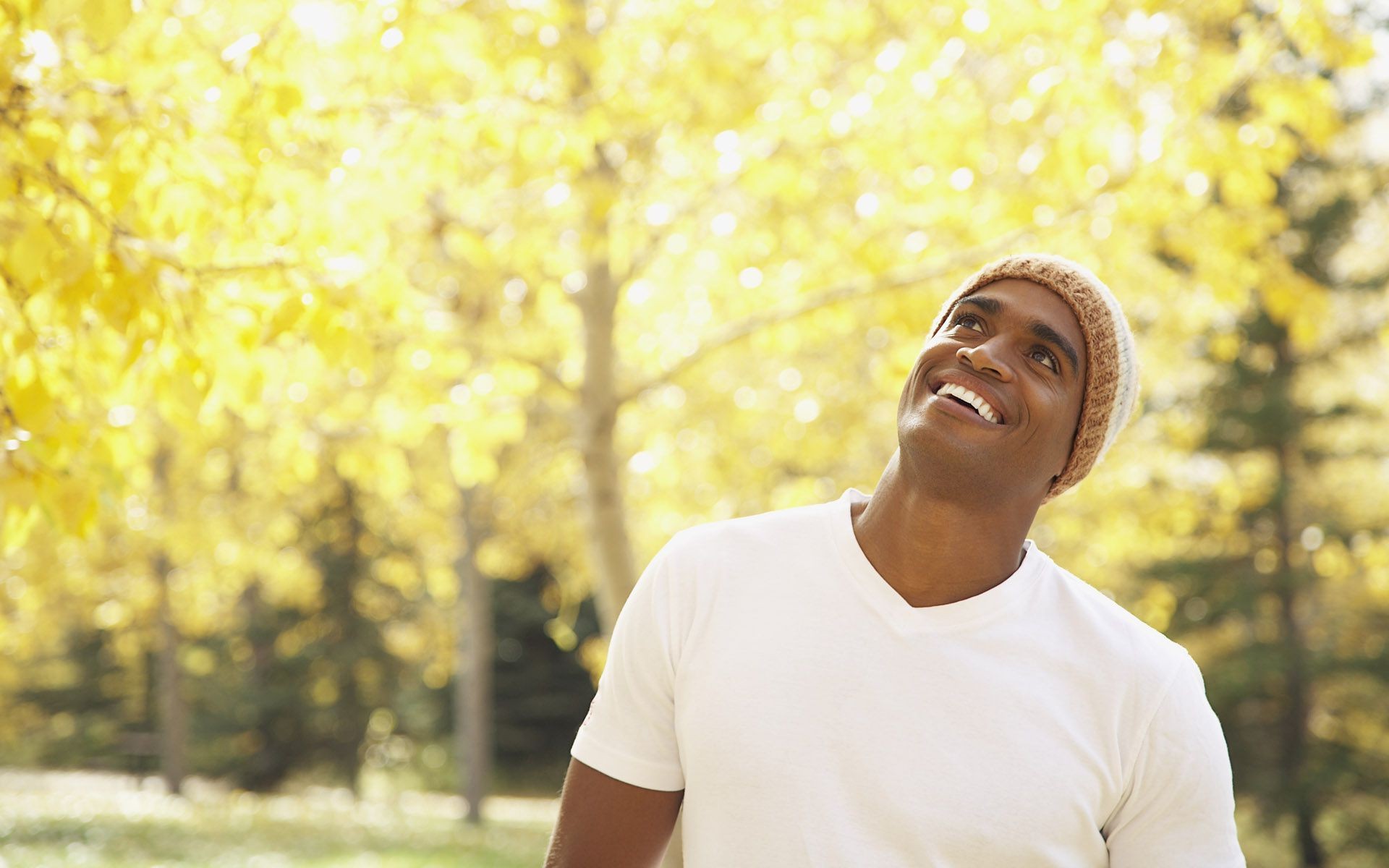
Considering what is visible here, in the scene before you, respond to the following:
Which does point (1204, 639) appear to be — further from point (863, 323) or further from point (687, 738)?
point (687, 738)

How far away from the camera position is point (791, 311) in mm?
5645

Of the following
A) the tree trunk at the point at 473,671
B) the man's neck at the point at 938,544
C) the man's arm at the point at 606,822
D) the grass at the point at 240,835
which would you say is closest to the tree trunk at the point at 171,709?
the grass at the point at 240,835

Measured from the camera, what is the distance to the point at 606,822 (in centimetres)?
201

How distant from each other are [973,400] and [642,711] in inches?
28.0

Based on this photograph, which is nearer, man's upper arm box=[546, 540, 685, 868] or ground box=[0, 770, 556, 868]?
man's upper arm box=[546, 540, 685, 868]

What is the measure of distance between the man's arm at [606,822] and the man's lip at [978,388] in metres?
0.77

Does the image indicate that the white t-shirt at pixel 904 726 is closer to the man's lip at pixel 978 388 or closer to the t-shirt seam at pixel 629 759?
the t-shirt seam at pixel 629 759

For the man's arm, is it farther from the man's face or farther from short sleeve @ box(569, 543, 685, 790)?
the man's face

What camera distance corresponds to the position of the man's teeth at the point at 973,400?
6.68 feet

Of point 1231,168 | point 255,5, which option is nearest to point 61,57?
point 255,5

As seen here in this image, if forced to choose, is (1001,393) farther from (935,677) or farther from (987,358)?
(935,677)

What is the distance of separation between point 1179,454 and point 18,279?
12.4m

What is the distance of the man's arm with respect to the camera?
2.00 metres

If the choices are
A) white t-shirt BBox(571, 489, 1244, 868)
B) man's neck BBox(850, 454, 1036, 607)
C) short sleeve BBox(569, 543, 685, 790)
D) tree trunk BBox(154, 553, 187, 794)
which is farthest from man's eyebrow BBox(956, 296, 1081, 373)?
tree trunk BBox(154, 553, 187, 794)
